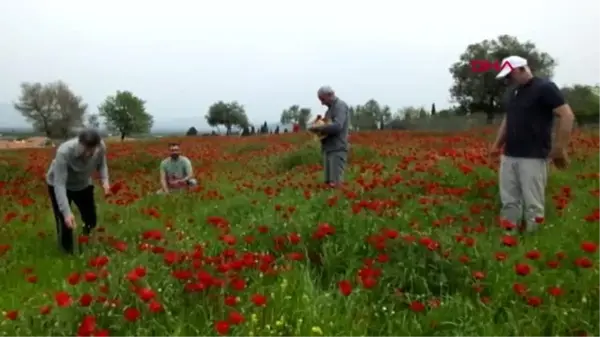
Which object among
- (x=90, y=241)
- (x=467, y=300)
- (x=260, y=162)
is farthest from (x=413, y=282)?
(x=260, y=162)

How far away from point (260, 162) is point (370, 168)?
614cm

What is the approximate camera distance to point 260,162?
16609 mm

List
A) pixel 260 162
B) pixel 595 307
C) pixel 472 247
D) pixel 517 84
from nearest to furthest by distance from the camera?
pixel 595 307 < pixel 472 247 < pixel 517 84 < pixel 260 162

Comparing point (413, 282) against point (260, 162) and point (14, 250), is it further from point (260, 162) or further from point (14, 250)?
point (260, 162)

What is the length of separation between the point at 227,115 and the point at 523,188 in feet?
302

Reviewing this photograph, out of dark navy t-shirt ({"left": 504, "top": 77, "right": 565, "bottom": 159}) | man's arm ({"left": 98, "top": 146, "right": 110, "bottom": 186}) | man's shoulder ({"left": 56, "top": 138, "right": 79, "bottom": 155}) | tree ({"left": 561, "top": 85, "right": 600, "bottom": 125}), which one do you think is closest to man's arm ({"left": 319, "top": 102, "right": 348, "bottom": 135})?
dark navy t-shirt ({"left": 504, "top": 77, "right": 565, "bottom": 159})

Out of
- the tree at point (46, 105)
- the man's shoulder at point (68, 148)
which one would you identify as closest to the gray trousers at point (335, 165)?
the man's shoulder at point (68, 148)

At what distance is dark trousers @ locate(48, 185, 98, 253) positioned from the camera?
5.96 metres

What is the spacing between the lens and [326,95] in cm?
809

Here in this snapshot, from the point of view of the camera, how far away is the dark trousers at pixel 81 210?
5965 mm

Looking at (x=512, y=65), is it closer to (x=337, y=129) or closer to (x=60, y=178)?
(x=337, y=129)

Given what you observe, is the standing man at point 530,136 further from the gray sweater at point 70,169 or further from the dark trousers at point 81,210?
the dark trousers at point 81,210

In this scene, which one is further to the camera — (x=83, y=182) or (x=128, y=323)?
(x=83, y=182)

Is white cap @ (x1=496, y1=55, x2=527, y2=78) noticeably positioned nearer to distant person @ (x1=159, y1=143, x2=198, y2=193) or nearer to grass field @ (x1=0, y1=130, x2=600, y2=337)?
grass field @ (x1=0, y1=130, x2=600, y2=337)
